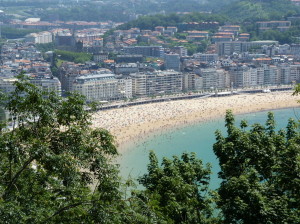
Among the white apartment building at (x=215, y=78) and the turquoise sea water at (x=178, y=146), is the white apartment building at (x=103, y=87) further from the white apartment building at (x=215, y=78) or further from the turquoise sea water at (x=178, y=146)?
the turquoise sea water at (x=178, y=146)

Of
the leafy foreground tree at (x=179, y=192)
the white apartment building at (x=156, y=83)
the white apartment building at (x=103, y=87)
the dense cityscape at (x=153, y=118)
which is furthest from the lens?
the white apartment building at (x=156, y=83)

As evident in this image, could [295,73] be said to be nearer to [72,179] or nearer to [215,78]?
[215,78]

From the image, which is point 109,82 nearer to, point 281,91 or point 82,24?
point 281,91

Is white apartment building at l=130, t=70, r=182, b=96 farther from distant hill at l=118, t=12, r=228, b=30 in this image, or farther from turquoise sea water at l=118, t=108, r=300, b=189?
distant hill at l=118, t=12, r=228, b=30

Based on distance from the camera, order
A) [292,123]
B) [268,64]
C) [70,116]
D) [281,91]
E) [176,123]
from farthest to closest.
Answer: [268,64] → [281,91] → [176,123] → [292,123] → [70,116]

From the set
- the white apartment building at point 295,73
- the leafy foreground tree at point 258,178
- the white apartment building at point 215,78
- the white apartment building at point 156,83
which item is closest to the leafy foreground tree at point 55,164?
the leafy foreground tree at point 258,178

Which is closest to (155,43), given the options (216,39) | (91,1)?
(216,39)
